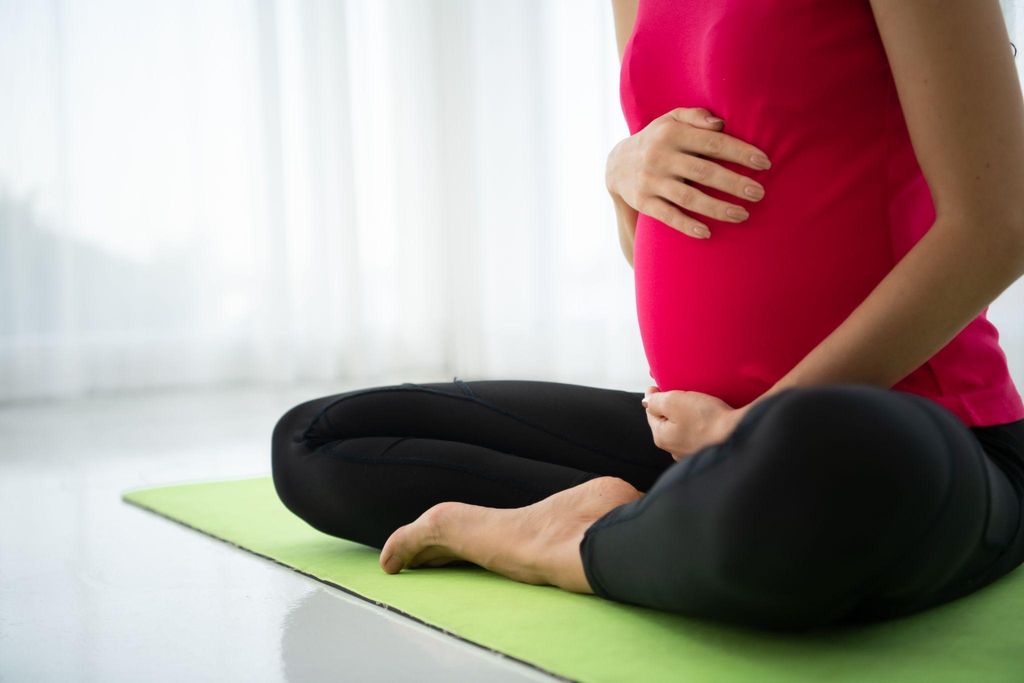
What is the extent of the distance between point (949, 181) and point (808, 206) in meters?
0.14

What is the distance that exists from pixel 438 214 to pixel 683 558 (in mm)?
3680

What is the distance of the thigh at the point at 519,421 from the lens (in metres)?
1.31

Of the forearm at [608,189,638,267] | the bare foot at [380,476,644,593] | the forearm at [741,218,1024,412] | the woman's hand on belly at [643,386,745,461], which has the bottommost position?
the bare foot at [380,476,644,593]

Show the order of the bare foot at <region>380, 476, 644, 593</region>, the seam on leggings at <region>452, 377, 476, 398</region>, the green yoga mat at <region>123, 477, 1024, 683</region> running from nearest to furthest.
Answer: the green yoga mat at <region>123, 477, 1024, 683</region>, the bare foot at <region>380, 476, 644, 593</region>, the seam on leggings at <region>452, 377, 476, 398</region>

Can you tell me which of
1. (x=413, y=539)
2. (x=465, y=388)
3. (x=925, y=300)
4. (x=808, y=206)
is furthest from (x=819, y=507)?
(x=465, y=388)

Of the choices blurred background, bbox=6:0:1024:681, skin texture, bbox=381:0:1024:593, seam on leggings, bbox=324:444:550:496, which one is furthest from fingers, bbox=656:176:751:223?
blurred background, bbox=6:0:1024:681

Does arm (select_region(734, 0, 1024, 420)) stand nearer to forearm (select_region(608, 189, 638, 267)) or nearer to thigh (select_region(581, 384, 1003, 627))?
thigh (select_region(581, 384, 1003, 627))

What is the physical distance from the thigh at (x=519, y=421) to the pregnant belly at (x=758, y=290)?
0.19 m

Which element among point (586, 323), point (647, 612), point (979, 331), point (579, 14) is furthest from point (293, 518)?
point (579, 14)

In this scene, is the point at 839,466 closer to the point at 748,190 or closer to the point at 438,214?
the point at 748,190

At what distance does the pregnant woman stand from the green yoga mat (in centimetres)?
2

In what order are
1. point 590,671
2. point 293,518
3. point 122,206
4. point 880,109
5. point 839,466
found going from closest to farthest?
point 839,466 < point 590,671 < point 880,109 < point 293,518 < point 122,206

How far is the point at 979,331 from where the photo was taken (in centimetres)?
103

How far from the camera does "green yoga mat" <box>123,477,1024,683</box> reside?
2.84ft
